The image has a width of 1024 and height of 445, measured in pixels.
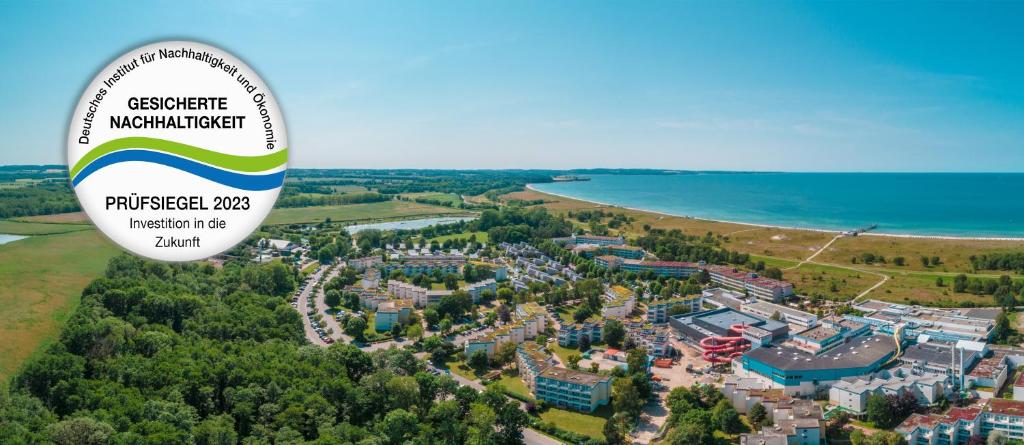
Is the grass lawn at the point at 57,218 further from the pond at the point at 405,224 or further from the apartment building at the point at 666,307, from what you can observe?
the apartment building at the point at 666,307

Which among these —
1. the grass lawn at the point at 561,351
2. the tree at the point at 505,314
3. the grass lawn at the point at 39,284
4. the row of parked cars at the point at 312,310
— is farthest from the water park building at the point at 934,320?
the grass lawn at the point at 39,284

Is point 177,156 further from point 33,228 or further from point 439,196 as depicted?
point 439,196

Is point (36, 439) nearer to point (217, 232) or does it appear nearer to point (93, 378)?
point (93, 378)

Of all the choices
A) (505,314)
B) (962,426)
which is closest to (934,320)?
(962,426)

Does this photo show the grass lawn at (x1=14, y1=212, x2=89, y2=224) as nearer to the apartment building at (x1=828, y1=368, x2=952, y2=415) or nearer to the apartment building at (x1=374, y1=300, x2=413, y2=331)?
the apartment building at (x1=374, y1=300, x2=413, y2=331)

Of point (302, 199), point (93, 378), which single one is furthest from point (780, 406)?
point (302, 199)

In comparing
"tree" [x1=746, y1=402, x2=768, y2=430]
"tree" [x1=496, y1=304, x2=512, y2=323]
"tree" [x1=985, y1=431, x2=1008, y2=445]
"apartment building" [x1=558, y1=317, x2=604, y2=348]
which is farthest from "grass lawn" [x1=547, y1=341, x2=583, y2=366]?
"tree" [x1=985, y1=431, x2=1008, y2=445]
